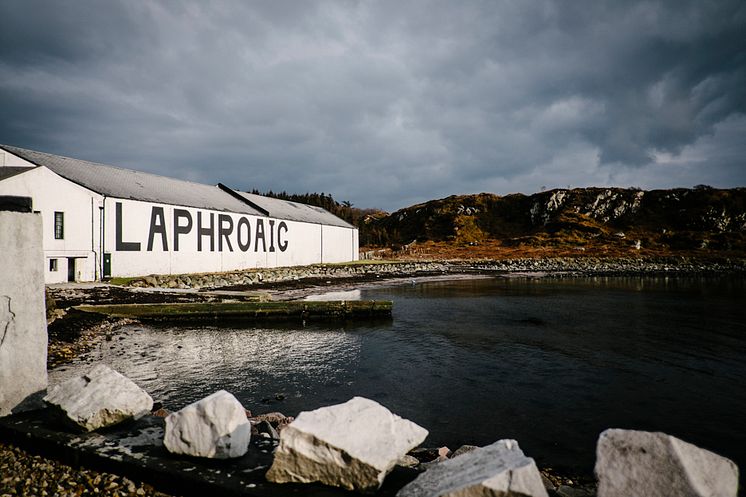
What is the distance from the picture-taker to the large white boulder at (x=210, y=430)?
4.30 m

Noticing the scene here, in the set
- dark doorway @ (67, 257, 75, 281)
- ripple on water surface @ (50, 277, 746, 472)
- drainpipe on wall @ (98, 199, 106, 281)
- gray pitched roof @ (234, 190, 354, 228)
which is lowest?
ripple on water surface @ (50, 277, 746, 472)

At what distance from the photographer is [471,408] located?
919 cm

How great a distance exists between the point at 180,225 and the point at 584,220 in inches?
3838

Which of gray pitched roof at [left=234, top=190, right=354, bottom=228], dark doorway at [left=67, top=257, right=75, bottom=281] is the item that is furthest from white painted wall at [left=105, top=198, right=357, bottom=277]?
dark doorway at [left=67, top=257, right=75, bottom=281]

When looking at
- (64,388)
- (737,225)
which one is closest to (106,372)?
(64,388)

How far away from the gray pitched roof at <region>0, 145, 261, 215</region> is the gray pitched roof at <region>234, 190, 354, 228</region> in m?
3.07

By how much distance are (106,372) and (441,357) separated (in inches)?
391

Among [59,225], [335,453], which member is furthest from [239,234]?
[335,453]

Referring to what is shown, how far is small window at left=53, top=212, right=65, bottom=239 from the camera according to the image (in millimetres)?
27094

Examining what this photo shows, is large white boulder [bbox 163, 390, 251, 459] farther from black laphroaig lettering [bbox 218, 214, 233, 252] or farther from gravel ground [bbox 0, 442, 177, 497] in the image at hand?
black laphroaig lettering [bbox 218, 214, 233, 252]

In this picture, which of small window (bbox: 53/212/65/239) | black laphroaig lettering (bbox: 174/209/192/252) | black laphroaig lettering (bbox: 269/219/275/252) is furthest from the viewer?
black laphroaig lettering (bbox: 269/219/275/252)

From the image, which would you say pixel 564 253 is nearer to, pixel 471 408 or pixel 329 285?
pixel 329 285

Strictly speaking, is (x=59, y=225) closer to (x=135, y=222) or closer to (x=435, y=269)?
(x=135, y=222)

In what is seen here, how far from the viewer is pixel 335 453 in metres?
3.84
